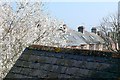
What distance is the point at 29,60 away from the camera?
6418mm

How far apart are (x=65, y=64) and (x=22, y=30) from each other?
396 inches

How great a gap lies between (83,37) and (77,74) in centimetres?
4012

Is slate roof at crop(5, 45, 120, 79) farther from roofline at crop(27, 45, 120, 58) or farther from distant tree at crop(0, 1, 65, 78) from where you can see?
distant tree at crop(0, 1, 65, 78)

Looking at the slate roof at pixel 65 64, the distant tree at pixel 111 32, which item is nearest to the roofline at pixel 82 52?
the slate roof at pixel 65 64

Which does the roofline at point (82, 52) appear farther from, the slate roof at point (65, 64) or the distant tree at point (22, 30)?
the distant tree at point (22, 30)

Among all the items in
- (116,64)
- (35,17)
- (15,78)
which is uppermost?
(35,17)

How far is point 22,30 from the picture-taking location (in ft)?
51.5

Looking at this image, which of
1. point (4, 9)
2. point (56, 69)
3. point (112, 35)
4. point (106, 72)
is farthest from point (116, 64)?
point (112, 35)

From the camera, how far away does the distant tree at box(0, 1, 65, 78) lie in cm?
1360

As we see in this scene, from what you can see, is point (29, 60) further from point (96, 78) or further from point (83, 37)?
point (83, 37)

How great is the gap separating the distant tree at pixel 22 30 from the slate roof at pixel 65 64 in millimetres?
6519

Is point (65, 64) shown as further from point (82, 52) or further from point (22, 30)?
point (22, 30)

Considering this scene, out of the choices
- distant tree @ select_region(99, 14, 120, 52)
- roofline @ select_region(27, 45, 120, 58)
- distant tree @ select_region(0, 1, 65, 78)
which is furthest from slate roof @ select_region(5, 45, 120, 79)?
distant tree @ select_region(99, 14, 120, 52)

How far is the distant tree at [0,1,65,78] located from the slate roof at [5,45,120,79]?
257 inches
